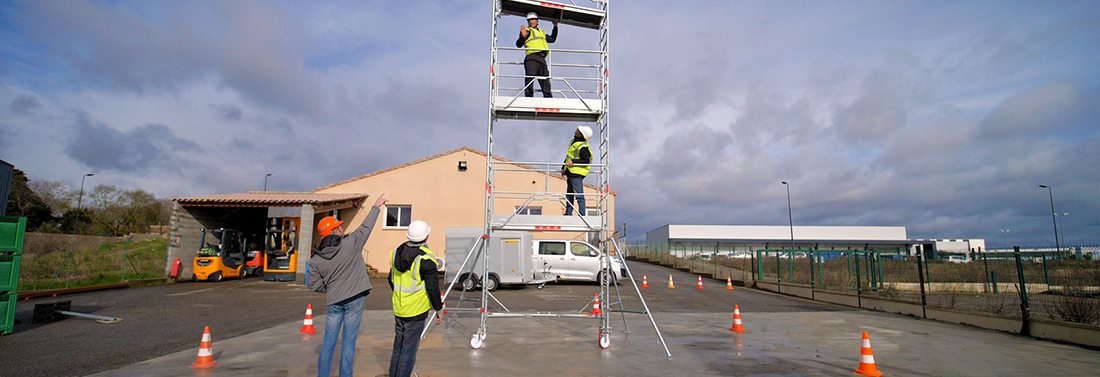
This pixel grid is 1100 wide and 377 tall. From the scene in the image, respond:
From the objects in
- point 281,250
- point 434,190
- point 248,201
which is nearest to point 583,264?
point 434,190

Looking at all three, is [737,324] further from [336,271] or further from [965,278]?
[965,278]

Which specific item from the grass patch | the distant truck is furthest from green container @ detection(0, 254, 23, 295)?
the grass patch

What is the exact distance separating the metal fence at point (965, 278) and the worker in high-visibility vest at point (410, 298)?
988 cm

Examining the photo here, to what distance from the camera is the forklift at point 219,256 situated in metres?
19.2

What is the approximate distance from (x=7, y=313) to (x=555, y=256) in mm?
12951

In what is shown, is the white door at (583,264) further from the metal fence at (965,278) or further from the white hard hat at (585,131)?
the white hard hat at (585,131)

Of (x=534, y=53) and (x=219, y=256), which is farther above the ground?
(x=534, y=53)

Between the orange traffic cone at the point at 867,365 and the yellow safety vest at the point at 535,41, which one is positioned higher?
the yellow safety vest at the point at 535,41

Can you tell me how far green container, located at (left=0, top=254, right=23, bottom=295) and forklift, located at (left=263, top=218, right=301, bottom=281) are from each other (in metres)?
11.4

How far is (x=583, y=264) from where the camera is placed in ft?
59.4

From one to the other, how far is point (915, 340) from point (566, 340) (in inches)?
212

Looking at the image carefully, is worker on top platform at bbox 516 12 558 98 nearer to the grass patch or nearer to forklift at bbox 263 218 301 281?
forklift at bbox 263 218 301 281

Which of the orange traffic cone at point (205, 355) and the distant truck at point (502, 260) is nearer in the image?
the orange traffic cone at point (205, 355)

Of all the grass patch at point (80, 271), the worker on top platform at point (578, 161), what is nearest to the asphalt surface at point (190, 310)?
the grass patch at point (80, 271)
